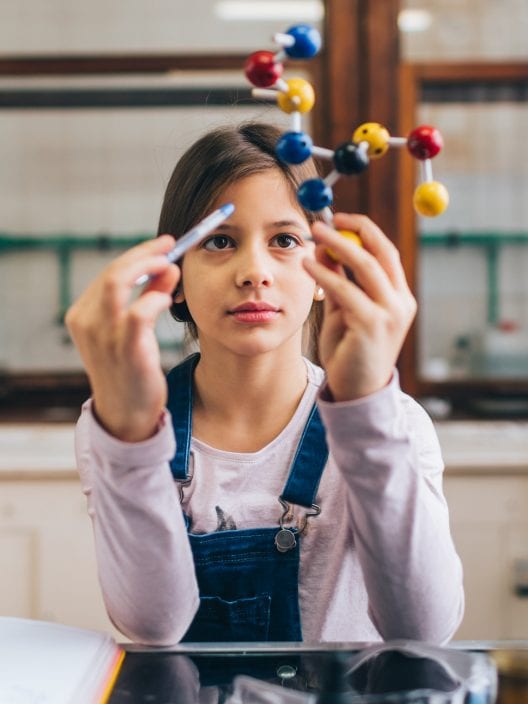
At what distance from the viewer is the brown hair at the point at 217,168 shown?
86 centimetres

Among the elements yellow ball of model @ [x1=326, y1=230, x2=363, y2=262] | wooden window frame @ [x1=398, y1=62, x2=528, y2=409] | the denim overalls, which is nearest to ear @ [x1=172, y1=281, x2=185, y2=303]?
the denim overalls

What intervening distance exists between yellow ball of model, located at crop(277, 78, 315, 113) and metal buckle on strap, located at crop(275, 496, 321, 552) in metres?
0.39

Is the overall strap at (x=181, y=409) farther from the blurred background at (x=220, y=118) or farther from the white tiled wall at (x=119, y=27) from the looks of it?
the white tiled wall at (x=119, y=27)

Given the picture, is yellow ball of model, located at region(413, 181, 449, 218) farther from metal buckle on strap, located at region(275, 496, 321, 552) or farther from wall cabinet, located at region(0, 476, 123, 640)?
wall cabinet, located at region(0, 476, 123, 640)

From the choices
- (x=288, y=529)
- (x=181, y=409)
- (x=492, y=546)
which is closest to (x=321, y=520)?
(x=288, y=529)

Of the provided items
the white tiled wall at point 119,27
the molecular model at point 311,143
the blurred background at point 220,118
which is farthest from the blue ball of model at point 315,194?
the white tiled wall at point 119,27

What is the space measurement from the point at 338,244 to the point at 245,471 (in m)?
0.35

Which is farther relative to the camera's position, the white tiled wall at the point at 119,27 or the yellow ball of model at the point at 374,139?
the white tiled wall at the point at 119,27

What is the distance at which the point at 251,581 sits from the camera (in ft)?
2.72

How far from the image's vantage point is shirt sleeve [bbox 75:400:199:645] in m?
0.63

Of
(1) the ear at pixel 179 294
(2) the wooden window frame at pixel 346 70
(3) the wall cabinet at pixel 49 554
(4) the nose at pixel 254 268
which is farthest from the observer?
(2) the wooden window frame at pixel 346 70

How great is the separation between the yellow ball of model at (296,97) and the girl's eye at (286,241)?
0.59 ft

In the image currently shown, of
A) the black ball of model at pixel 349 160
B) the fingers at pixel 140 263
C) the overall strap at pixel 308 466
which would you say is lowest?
the overall strap at pixel 308 466

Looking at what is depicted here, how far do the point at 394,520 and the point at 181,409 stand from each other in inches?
12.6
